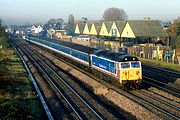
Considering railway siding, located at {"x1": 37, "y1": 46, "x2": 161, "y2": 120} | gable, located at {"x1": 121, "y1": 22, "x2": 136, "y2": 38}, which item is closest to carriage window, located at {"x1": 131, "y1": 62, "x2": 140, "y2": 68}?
railway siding, located at {"x1": 37, "y1": 46, "x2": 161, "y2": 120}

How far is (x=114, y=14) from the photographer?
17662 centimetres

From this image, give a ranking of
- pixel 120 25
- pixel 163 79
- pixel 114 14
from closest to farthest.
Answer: pixel 163 79 < pixel 120 25 < pixel 114 14

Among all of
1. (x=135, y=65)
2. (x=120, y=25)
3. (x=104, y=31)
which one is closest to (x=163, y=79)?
(x=135, y=65)

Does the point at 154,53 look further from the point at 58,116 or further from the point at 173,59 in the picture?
the point at 58,116

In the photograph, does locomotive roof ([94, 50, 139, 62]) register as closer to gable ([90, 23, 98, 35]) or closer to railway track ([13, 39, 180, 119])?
railway track ([13, 39, 180, 119])

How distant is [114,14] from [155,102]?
156455mm

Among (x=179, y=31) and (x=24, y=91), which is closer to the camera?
(x=24, y=91)

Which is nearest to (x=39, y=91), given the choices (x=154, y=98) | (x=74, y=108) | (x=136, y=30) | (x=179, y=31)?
(x=74, y=108)

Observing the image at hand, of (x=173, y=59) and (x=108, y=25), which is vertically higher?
(x=108, y=25)

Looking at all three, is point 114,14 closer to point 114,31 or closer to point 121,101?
point 114,31

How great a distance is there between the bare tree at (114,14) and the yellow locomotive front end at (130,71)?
5854 inches

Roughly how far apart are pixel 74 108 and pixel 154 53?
3312 cm

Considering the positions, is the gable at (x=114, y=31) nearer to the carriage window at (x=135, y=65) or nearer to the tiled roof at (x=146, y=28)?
the tiled roof at (x=146, y=28)

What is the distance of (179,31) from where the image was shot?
68.9m
